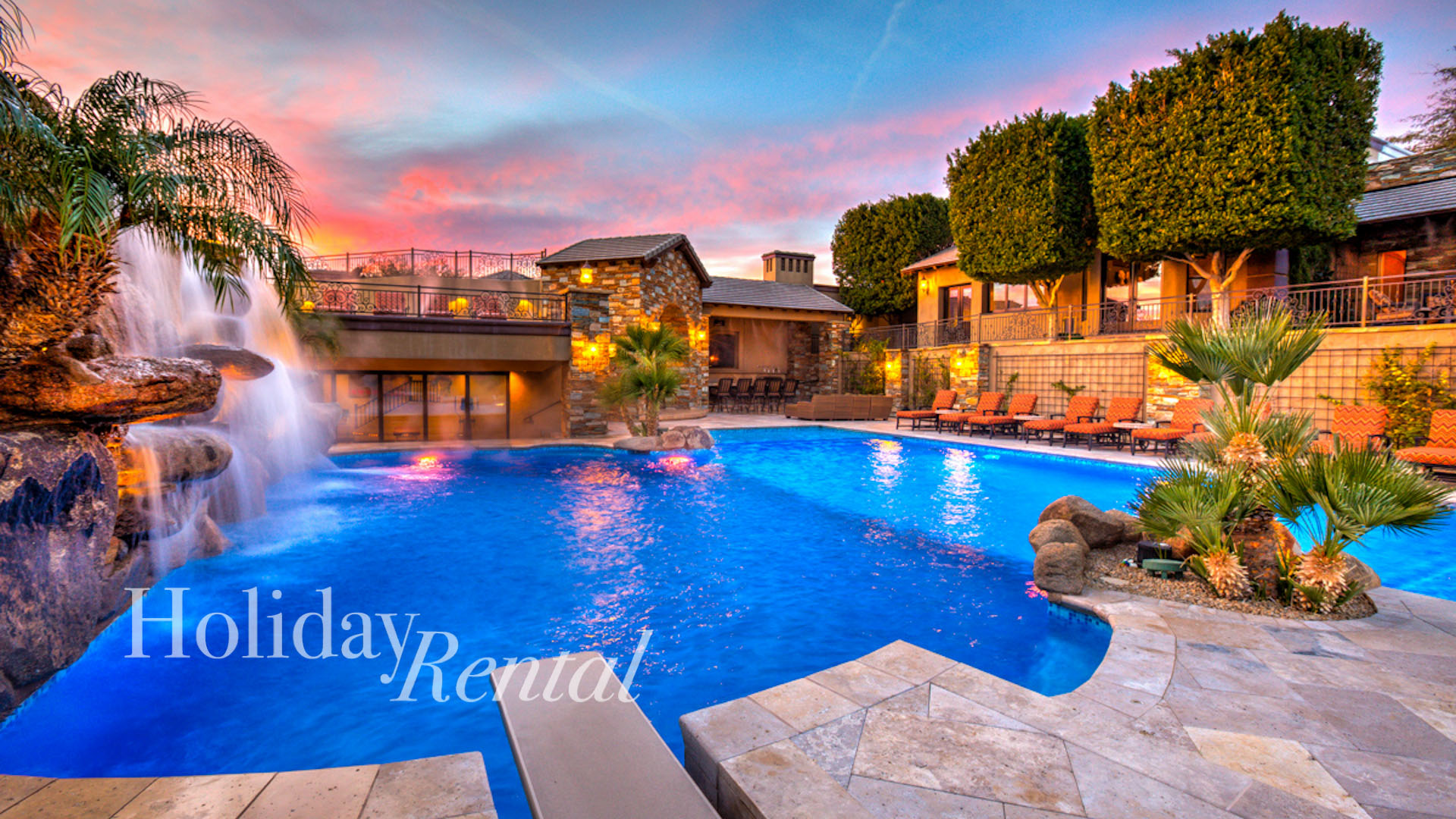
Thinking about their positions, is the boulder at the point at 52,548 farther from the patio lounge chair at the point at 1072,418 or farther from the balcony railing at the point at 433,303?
the patio lounge chair at the point at 1072,418

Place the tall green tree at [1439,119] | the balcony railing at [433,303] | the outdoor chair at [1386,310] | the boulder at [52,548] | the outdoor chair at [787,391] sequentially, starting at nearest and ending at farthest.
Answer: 1. the boulder at [52,548]
2. the outdoor chair at [1386,310]
3. the balcony railing at [433,303]
4. the tall green tree at [1439,119]
5. the outdoor chair at [787,391]

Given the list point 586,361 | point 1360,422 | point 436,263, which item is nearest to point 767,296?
point 586,361

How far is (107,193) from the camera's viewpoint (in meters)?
4.00

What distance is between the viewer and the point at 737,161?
1911cm

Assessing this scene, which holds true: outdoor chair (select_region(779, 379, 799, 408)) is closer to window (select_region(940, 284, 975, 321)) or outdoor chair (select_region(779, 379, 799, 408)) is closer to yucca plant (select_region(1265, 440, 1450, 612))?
window (select_region(940, 284, 975, 321))

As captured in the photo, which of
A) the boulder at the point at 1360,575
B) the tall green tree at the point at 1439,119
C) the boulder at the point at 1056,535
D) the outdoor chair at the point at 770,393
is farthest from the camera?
the outdoor chair at the point at 770,393

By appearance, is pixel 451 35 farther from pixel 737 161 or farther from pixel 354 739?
pixel 354 739

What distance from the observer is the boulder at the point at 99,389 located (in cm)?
377

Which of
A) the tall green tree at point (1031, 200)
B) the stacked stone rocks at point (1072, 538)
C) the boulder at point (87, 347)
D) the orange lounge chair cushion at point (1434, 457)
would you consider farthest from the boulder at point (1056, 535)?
the tall green tree at point (1031, 200)

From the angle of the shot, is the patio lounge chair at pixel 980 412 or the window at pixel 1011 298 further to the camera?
the window at pixel 1011 298

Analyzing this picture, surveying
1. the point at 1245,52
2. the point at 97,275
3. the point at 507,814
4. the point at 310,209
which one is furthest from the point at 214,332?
the point at 1245,52

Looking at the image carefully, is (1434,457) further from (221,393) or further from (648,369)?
(221,393)

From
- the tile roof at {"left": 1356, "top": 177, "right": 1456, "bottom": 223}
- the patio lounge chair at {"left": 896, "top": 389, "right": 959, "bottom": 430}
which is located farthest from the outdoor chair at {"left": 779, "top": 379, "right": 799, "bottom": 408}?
the tile roof at {"left": 1356, "top": 177, "right": 1456, "bottom": 223}

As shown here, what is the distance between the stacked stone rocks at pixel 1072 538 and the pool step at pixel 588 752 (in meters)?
3.60
